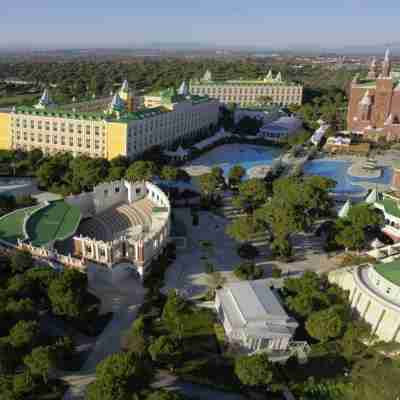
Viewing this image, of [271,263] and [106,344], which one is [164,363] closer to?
[106,344]

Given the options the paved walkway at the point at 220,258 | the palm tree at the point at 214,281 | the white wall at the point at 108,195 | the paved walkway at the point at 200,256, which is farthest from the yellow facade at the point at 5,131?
the palm tree at the point at 214,281

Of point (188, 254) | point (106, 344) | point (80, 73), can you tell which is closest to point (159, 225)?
point (188, 254)

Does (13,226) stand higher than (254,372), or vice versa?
(13,226)

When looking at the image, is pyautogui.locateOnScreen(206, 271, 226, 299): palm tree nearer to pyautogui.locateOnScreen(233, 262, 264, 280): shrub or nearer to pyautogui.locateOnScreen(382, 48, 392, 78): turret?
pyautogui.locateOnScreen(233, 262, 264, 280): shrub

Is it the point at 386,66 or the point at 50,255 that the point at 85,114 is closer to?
the point at 50,255

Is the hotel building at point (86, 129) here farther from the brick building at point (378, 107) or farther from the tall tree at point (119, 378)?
the brick building at point (378, 107)

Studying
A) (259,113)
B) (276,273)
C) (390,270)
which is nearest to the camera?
(390,270)

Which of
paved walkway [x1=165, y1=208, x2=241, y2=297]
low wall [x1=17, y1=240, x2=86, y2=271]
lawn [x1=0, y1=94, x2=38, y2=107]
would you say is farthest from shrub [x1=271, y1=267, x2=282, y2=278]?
lawn [x1=0, y1=94, x2=38, y2=107]

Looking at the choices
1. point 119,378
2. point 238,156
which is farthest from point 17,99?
point 119,378
